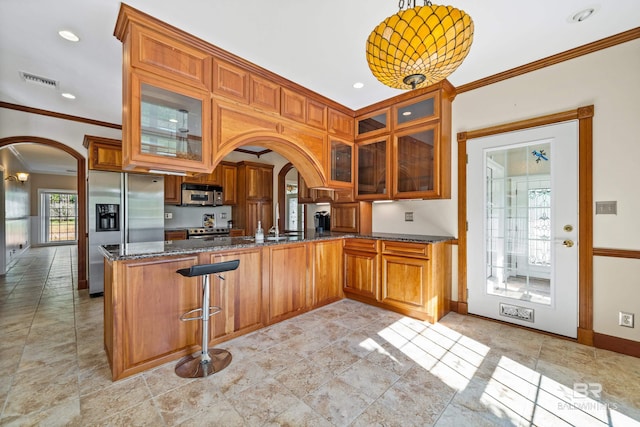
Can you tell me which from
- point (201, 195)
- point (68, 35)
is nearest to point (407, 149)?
point (68, 35)

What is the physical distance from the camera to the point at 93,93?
139 inches

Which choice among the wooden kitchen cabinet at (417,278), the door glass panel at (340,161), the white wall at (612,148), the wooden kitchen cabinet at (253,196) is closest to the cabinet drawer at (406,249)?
the wooden kitchen cabinet at (417,278)

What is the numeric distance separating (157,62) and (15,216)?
307 inches

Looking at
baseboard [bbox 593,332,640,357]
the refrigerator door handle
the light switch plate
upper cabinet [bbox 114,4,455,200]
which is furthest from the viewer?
the refrigerator door handle

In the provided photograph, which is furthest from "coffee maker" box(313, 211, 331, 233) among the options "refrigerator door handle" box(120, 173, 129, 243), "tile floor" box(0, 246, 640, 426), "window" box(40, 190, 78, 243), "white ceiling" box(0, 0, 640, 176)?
"window" box(40, 190, 78, 243)

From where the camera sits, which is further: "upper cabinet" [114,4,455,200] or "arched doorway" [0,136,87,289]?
"arched doorway" [0,136,87,289]

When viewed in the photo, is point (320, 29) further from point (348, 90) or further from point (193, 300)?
point (193, 300)

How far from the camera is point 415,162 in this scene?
11.5 feet

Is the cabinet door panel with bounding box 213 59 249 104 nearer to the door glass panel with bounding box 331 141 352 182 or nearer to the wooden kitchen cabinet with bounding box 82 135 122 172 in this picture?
the door glass panel with bounding box 331 141 352 182

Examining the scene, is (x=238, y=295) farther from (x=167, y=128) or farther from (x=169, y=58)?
(x=169, y=58)

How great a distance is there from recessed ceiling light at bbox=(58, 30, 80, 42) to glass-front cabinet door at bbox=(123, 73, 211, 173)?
87 cm

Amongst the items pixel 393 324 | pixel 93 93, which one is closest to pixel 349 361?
pixel 393 324

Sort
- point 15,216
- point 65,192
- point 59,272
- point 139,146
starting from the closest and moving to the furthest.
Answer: point 139,146
point 59,272
point 15,216
point 65,192

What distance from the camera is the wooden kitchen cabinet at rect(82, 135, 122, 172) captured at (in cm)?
393
